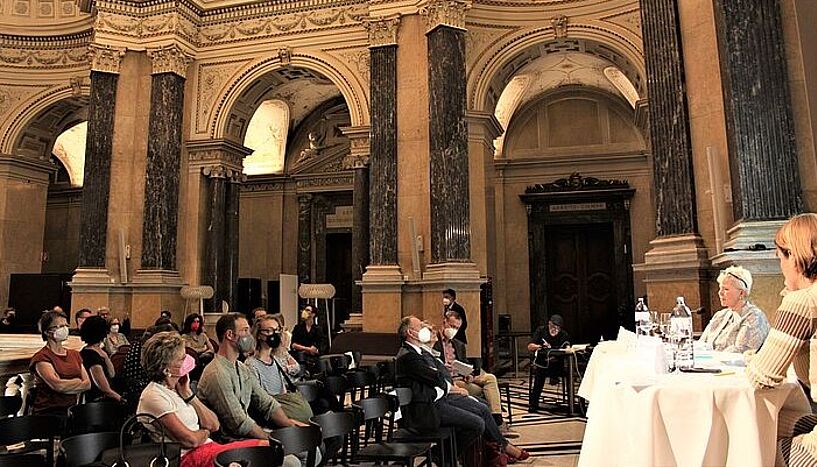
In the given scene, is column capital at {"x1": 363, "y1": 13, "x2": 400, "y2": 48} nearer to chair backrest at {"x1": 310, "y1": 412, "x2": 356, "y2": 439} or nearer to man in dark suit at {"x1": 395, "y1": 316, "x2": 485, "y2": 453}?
man in dark suit at {"x1": 395, "y1": 316, "x2": 485, "y2": 453}

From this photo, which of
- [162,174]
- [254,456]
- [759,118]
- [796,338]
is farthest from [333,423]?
[162,174]

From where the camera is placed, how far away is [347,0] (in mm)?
12055

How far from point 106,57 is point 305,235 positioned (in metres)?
6.65

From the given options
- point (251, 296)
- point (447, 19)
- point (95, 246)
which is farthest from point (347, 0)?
point (251, 296)

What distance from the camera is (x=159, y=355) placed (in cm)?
332

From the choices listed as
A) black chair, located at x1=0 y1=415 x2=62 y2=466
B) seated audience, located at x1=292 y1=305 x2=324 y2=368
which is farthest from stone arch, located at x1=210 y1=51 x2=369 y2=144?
black chair, located at x1=0 y1=415 x2=62 y2=466

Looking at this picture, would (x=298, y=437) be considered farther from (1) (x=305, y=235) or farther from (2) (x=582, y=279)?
(1) (x=305, y=235)

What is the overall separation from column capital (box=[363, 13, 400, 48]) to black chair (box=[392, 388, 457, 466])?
7.83m

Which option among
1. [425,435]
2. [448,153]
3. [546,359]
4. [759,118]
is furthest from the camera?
[448,153]

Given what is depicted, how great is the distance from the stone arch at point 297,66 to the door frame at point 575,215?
16.8 feet

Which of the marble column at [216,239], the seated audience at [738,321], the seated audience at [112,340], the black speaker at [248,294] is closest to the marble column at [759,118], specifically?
the seated audience at [738,321]

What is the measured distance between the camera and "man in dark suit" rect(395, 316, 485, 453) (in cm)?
450

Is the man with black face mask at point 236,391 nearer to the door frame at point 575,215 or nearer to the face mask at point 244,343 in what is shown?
the face mask at point 244,343

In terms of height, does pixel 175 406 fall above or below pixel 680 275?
below
